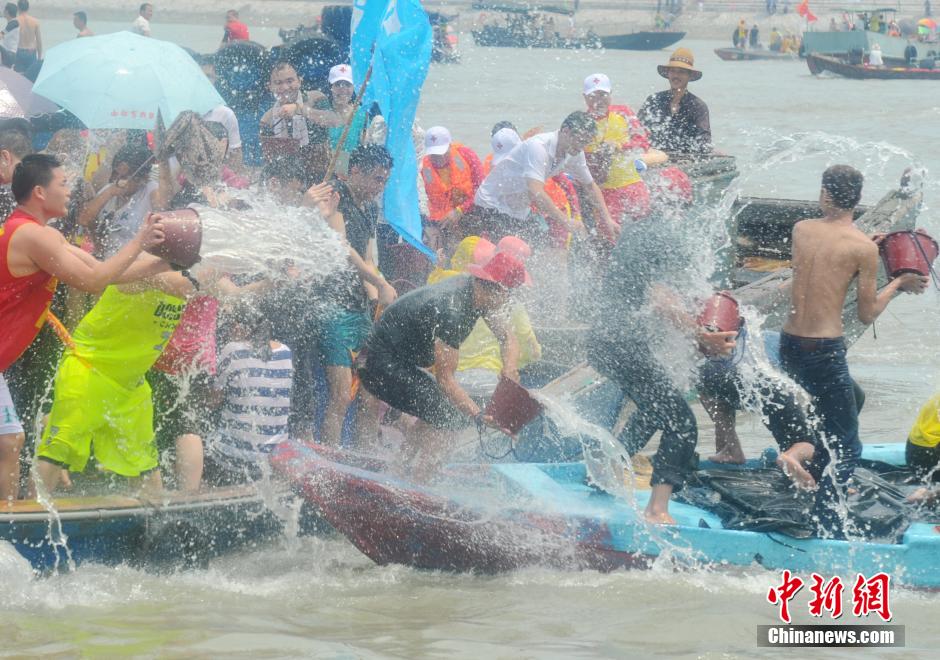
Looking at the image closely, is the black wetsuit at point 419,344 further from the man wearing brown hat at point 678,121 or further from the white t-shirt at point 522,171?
the man wearing brown hat at point 678,121

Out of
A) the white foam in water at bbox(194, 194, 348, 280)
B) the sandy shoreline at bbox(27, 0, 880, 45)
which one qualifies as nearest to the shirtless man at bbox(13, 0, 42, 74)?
the white foam in water at bbox(194, 194, 348, 280)

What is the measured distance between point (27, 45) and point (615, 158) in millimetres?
9496

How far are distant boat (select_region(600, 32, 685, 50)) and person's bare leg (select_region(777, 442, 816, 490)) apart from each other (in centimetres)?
5392

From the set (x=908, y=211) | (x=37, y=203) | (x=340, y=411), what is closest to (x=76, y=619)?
(x=37, y=203)

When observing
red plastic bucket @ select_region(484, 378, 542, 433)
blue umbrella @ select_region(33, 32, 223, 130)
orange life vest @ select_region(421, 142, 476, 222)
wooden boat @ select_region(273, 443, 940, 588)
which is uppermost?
blue umbrella @ select_region(33, 32, 223, 130)

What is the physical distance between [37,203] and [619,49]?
56590 millimetres

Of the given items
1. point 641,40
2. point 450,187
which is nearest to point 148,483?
point 450,187

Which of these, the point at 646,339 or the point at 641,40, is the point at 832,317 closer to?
the point at 646,339

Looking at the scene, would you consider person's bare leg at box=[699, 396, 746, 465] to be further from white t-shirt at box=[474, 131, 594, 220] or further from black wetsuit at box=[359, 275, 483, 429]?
white t-shirt at box=[474, 131, 594, 220]

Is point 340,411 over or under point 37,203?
under

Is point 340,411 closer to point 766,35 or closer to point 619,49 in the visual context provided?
point 619,49

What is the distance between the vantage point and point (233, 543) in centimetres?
688

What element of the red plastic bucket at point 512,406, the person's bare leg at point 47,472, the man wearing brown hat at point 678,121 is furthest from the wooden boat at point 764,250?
the person's bare leg at point 47,472

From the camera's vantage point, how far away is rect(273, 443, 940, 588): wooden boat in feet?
21.4
